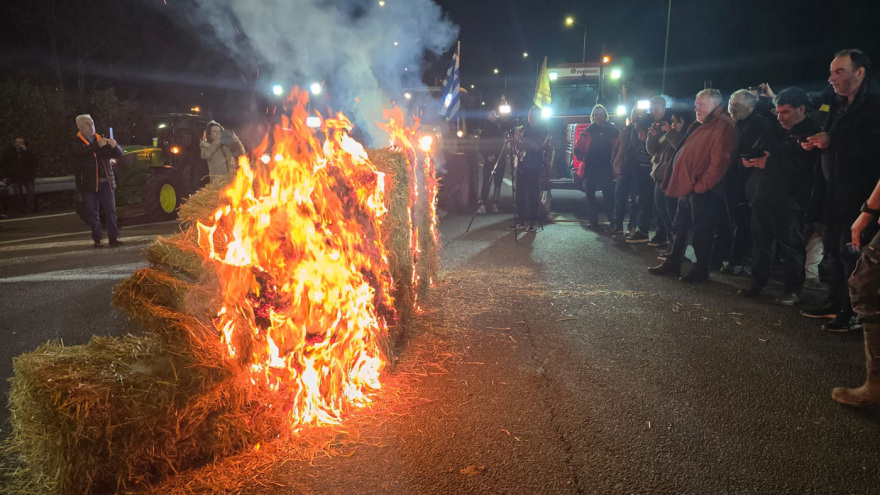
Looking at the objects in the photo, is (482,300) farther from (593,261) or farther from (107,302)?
(107,302)

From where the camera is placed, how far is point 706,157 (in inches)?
238

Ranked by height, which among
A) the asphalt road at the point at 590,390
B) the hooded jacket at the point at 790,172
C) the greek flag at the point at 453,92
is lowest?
the asphalt road at the point at 590,390

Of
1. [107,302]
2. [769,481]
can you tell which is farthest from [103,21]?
[769,481]

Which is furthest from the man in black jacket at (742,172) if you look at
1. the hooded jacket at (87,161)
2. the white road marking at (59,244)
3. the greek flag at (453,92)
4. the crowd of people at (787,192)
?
the white road marking at (59,244)

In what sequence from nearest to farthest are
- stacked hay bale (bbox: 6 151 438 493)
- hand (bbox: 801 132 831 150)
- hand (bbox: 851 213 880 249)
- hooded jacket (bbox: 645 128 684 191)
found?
stacked hay bale (bbox: 6 151 438 493) < hand (bbox: 851 213 880 249) < hand (bbox: 801 132 831 150) < hooded jacket (bbox: 645 128 684 191)

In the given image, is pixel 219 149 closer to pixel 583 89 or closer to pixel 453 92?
pixel 453 92

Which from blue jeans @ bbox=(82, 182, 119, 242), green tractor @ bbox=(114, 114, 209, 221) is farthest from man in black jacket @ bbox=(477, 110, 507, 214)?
blue jeans @ bbox=(82, 182, 119, 242)

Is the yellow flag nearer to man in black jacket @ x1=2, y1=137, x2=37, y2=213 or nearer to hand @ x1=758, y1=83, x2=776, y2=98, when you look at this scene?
hand @ x1=758, y1=83, x2=776, y2=98

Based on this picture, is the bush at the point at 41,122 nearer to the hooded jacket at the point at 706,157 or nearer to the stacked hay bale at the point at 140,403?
the stacked hay bale at the point at 140,403

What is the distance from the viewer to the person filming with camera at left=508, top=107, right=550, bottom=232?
954 cm

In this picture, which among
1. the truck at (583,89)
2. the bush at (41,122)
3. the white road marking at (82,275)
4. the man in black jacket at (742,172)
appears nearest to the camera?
the man in black jacket at (742,172)

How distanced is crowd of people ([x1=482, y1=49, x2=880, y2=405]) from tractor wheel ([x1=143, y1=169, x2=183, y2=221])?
362 inches

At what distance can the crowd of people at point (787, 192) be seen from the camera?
439 cm

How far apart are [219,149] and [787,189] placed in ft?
25.8
